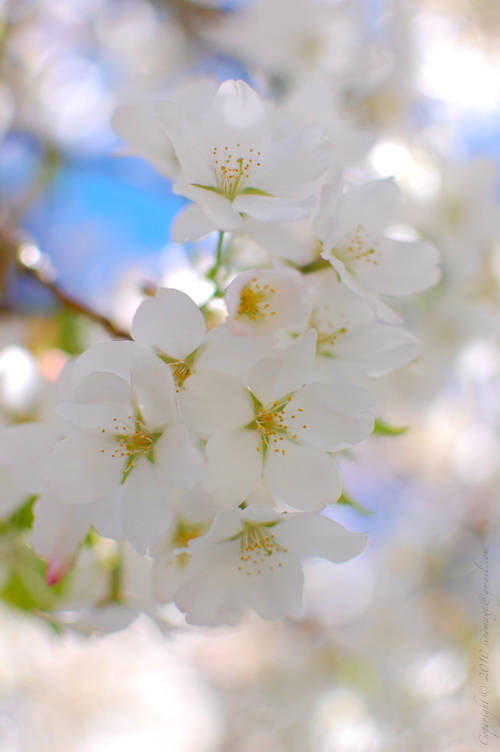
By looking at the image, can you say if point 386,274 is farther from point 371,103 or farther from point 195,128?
point 371,103

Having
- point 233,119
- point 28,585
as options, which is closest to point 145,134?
point 233,119

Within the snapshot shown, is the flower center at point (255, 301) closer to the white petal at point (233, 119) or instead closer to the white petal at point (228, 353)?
the white petal at point (228, 353)

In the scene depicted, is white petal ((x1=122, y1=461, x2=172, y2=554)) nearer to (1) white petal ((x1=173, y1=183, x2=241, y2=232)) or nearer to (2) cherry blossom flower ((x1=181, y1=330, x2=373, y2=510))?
(2) cherry blossom flower ((x1=181, y1=330, x2=373, y2=510))

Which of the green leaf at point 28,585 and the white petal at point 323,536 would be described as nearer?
the white petal at point 323,536

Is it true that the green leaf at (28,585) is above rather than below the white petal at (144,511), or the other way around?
below

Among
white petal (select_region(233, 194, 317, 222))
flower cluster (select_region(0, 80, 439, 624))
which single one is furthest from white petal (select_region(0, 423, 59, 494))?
white petal (select_region(233, 194, 317, 222))

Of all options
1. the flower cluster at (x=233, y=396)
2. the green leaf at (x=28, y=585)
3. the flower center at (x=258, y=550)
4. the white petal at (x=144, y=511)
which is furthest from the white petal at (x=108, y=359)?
the green leaf at (x=28, y=585)

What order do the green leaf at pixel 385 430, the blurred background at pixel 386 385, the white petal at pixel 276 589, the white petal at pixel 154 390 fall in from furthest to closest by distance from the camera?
the blurred background at pixel 386 385, the green leaf at pixel 385 430, the white petal at pixel 276 589, the white petal at pixel 154 390

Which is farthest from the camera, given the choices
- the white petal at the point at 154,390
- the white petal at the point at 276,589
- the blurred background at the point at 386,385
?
the blurred background at the point at 386,385
